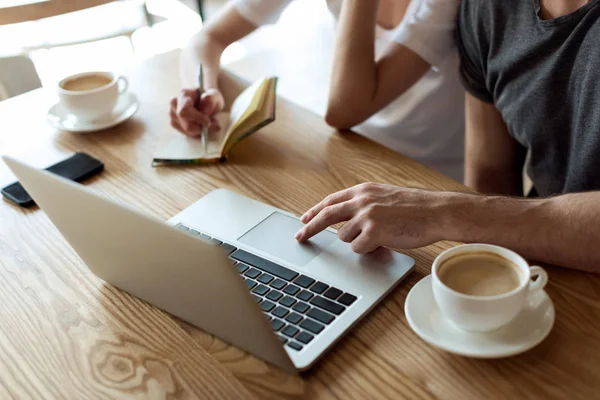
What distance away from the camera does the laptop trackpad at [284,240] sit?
884 millimetres

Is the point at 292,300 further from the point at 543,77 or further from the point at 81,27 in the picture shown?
the point at 81,27

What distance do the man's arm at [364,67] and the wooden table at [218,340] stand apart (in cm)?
16

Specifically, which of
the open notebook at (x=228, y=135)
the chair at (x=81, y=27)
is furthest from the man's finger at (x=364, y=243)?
the chair at (x=81, y=27)

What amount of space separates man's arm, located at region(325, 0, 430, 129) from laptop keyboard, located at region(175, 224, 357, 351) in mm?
478

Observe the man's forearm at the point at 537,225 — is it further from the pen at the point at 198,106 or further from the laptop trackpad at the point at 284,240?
the pen at the point at 198,106

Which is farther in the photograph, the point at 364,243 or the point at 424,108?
the point at 424,108

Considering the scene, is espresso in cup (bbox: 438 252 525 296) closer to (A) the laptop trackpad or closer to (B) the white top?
(A) the laptop trackpad

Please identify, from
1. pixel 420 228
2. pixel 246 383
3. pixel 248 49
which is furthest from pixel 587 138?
pixel 248 49

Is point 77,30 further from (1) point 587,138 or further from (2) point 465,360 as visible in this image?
(2) point 465,360

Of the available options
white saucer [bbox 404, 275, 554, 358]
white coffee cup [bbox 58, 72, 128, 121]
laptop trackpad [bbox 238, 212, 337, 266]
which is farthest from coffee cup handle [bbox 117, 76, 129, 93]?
white saucer [bbox 404, 275, 554, 358]

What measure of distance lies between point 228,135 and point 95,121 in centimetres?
30

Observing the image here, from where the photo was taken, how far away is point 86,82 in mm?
1321

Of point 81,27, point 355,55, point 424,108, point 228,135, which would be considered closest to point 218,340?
point 228,135

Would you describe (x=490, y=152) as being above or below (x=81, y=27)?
above
